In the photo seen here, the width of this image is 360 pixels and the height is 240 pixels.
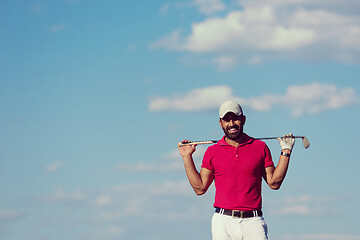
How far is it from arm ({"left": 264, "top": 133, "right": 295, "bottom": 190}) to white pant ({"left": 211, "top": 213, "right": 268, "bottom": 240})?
68cm

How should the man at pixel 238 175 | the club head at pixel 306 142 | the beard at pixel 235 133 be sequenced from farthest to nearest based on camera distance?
1. the club head at pixel 306 142
2. the beard at pixel 235 133
3. the man at pixel 238 175

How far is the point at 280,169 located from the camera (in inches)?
411

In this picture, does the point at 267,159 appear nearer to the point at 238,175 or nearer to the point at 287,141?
the point at 287,141

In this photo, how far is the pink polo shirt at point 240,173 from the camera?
10391mm

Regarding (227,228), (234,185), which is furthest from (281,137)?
(227,228)

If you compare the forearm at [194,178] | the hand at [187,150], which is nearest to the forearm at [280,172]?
the forearm at [194,178]

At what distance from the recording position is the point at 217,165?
35.1ft

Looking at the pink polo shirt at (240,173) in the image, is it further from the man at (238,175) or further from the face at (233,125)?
the face at (233,125)

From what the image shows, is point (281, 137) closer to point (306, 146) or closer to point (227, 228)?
point (306, 146)

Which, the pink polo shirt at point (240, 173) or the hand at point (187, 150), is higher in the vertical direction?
the hand at point (187, 150)

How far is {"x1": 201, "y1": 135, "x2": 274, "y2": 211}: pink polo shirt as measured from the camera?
10391 millimetres

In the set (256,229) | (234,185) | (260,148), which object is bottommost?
(256,229)

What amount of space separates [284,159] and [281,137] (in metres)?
0.43

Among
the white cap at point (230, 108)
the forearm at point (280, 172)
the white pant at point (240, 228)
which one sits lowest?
the white pant at point (240, 228)
